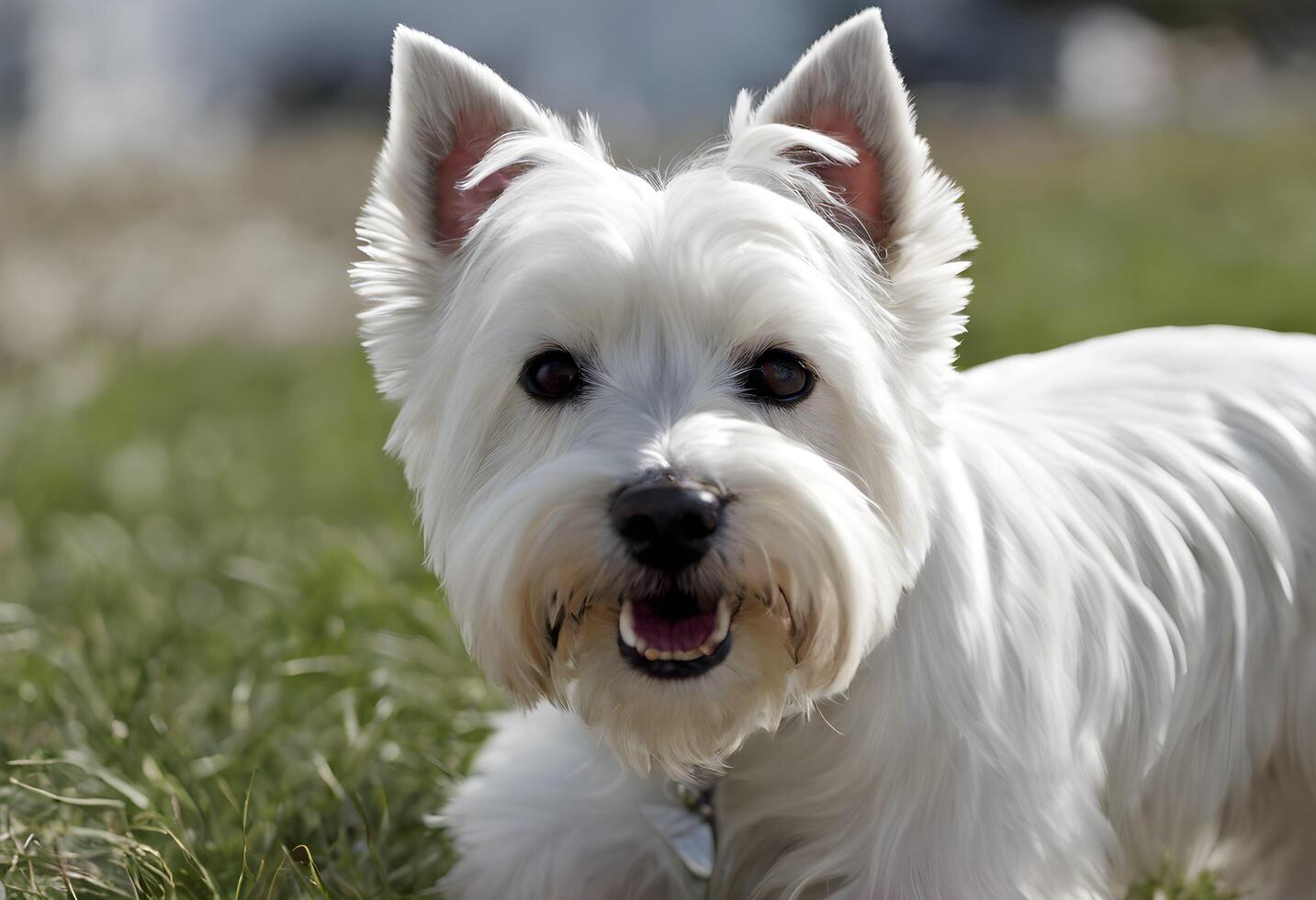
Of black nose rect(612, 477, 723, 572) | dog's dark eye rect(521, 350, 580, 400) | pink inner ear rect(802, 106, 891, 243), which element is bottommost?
black nose rect(612, 477, 723, 572)

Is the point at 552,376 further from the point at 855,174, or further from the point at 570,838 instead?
the point at 570,838

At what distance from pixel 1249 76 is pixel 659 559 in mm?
18829

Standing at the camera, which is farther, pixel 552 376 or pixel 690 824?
pixel 690 824

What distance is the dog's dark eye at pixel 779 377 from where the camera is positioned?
2.73m

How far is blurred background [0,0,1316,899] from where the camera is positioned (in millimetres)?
3590

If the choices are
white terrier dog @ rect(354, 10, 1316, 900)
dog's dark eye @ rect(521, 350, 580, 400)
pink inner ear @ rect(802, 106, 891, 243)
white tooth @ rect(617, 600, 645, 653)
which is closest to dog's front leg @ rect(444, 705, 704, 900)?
white terrier dog @ rect(354, 10, 1316, 900)

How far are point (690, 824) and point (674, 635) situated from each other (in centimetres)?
73

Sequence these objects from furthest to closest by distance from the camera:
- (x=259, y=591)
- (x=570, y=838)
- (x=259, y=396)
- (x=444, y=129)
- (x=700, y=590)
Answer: (x=259, y=396)
(x=259, y=591)
(x=570, y=838)
(x=444, y=129)
(x=700, y=590)

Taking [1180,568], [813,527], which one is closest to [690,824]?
[813,527]

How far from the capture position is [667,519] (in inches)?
94.3

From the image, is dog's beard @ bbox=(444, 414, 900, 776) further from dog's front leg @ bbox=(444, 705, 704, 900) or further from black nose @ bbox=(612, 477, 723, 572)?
dog's front leg @ bbox=(444, 705, 704, 900)

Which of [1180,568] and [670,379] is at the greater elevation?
[670,379]

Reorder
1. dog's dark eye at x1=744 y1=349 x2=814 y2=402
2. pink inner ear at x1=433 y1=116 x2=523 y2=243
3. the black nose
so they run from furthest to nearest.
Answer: pink inner ear at x1=433 y1=116 x2=523 y2=243, dog's dark eye at x1=744 y1=349 x2=814 y2=402, the black nose

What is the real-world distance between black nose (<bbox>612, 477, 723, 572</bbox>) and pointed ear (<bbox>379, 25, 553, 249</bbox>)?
0.99 metres
